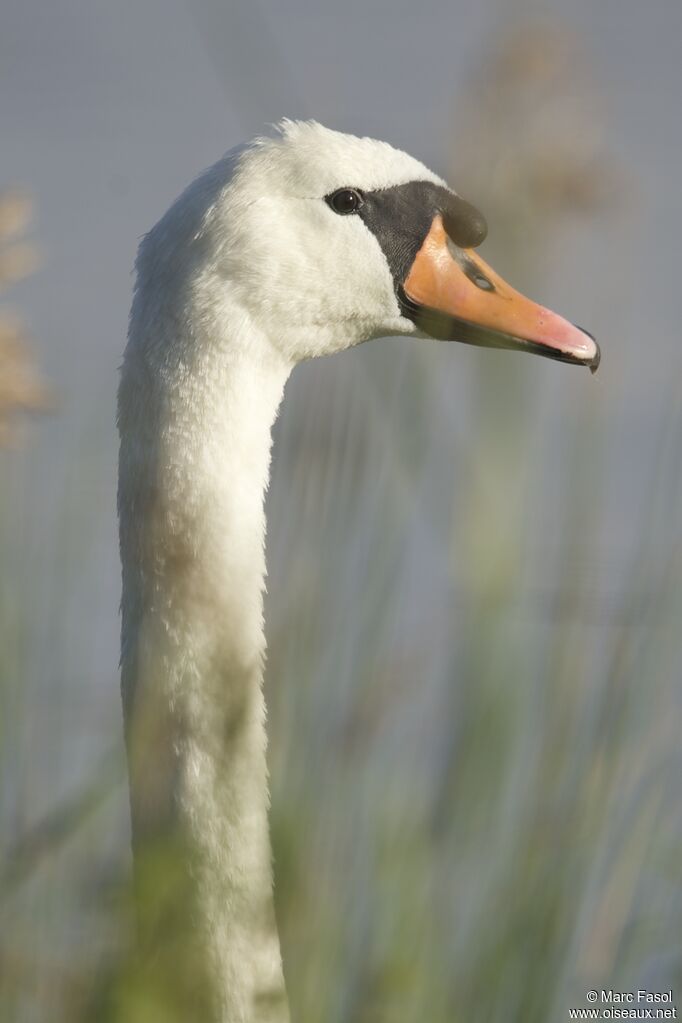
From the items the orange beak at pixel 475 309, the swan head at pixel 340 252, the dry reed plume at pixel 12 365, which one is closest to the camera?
the dry reed plume at pixel 12 365

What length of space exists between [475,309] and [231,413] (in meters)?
1.03

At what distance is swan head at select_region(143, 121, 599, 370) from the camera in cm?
339

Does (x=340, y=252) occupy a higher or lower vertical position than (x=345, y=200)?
lower

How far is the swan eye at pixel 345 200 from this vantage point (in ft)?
12.4

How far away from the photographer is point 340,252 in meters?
3.87

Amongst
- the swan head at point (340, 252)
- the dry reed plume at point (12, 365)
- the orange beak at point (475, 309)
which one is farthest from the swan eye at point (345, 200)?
the dry reed plume at point (12, 365)

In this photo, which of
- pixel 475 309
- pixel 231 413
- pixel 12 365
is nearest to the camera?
pixel 12 365

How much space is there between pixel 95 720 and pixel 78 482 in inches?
14.8

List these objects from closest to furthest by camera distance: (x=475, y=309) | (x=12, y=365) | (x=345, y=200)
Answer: (x=12, y=365), (x=345, y=200), (x=475, y=309)

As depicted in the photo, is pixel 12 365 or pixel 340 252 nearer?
pixel 12 365

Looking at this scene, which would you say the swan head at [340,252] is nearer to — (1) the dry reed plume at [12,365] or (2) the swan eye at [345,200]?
(2) the swan eye at [345,200]

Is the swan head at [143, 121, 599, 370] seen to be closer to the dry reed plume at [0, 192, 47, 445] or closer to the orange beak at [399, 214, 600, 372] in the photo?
the orange beak at [399, 214, 600, 372]

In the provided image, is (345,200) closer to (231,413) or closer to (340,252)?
(340,252)

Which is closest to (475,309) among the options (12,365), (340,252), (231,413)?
(340,252)
